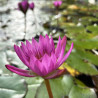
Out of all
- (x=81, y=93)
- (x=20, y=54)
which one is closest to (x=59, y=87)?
(x=81, y=93)

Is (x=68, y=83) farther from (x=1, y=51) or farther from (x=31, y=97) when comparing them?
(x=1, y=51)

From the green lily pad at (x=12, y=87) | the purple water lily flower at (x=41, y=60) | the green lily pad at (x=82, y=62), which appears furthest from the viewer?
the green lily pad at (x=82, y=62)

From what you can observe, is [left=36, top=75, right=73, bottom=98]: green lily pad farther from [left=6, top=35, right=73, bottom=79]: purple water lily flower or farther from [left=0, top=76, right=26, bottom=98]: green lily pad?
[left=6, top=35, right=73, bottom=79]: purple water lily flower

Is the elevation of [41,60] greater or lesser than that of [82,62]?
greater

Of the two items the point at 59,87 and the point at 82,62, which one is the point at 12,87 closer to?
the point at 59,87

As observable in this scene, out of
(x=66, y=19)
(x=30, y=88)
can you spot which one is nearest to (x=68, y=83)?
(x=30, y=88)

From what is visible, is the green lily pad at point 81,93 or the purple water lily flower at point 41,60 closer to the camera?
the purple water lily flower at point 41,60

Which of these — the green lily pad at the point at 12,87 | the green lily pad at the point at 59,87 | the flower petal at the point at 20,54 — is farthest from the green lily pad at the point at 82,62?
the flower petal at the point at 20,54

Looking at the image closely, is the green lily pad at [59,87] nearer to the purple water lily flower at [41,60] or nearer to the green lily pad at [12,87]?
the green lily pad at [12,87]

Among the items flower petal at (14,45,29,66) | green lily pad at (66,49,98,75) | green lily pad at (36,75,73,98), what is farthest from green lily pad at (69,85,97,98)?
flower petal at (14,45,29,66)

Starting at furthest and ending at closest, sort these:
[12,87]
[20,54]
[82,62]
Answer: [82,62] → [12,87] → [20,54]

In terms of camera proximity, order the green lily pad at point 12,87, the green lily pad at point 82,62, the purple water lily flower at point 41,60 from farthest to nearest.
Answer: the green lily pad at point 82,62, the green lily pad at point 12,87, the purple water lily flower at point 41,60
